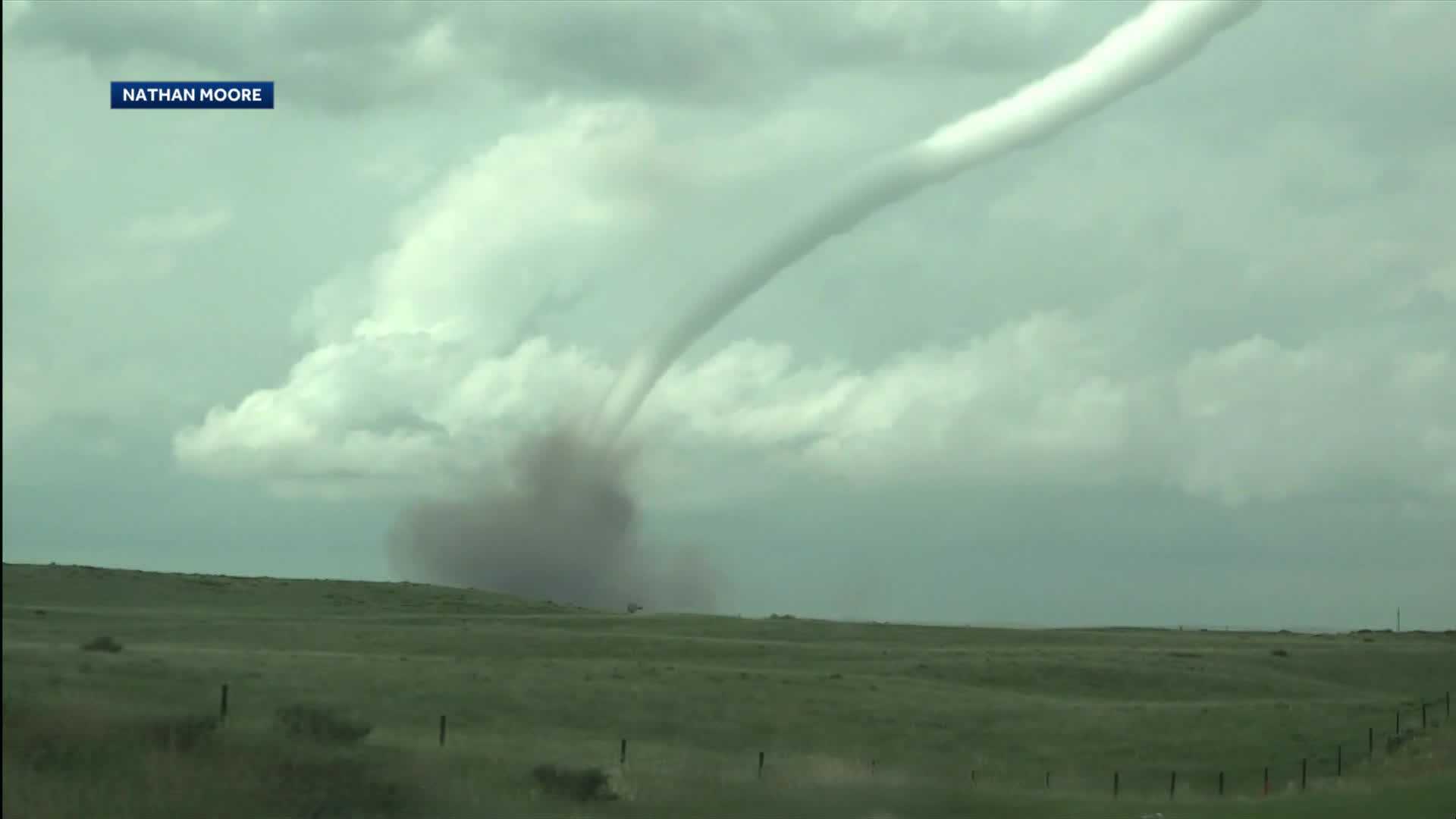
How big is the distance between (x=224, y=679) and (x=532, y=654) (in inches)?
1991

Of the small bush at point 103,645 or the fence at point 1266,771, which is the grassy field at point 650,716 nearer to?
the small bush at point 103,645

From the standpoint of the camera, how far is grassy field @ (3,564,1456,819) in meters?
18.8

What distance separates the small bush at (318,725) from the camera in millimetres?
23609

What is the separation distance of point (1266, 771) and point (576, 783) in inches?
1294

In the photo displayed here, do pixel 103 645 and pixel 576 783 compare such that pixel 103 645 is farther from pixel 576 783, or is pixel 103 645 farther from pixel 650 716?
pixel 650 716

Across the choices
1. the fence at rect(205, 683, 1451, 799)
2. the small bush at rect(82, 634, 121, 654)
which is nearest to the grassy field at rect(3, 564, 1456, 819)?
the small bush at rect(82, 634, 121, 654)

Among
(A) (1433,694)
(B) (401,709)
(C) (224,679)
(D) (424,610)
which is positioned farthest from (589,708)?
(A) (1433,694)

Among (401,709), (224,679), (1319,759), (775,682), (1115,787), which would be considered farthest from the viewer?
(775,682)

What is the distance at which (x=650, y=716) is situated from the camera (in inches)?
2131

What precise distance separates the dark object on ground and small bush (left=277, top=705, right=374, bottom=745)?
7125 millimetres

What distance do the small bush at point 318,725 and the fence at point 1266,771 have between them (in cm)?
1474

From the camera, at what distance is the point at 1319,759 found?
6350 centimetres

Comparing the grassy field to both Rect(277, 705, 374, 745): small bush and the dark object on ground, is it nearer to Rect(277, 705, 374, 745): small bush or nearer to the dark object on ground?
Rect(277, 705, 374, 745): small bush

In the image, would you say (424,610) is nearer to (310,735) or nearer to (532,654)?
(532,654)
